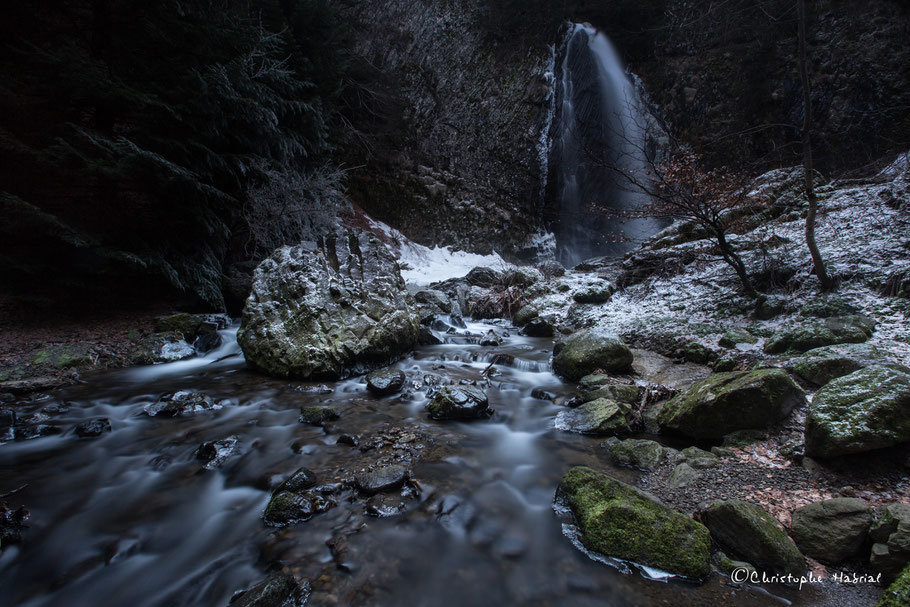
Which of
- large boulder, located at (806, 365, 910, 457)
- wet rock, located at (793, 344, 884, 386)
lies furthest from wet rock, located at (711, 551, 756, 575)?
wet rock, located at (793, 344, 884, 386)

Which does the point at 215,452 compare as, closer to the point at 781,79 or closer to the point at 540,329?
the point at 540,329

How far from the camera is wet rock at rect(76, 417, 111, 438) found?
321 centimetres

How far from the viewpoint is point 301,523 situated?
221cm

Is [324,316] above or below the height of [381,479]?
above

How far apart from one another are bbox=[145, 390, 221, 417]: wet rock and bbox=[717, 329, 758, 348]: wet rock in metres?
6.29

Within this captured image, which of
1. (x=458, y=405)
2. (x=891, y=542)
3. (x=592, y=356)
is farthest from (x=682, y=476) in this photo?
(x=592, y=356)

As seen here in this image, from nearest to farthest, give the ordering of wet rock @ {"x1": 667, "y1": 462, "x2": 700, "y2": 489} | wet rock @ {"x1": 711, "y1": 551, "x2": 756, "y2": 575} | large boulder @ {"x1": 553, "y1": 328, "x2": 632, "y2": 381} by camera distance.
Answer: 1. wet rock @ {"x1": 711, "y1": 551, "x2": 756, "y2": 575}
2. wet rock @ {"x1": 667, "y1": 462, "x2": 700, "y2": 489}
3. large boulder @ {"x1": 553, "y1": 328, "x2": 632, "y2": 381}

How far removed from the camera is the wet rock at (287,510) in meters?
2.23

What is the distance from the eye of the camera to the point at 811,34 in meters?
11.4

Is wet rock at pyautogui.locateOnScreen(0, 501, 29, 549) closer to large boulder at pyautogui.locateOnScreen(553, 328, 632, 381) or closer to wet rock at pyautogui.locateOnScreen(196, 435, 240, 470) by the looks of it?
wet rock at pyautogui.locateOnScreen(196, 435, 240, 470)

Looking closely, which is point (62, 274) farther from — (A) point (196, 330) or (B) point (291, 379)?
(B) point (291, 379)

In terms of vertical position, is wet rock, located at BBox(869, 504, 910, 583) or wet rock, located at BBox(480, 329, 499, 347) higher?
wet rock, located at BBox(480, 329, 499, 347)

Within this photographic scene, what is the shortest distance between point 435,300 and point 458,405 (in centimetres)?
576

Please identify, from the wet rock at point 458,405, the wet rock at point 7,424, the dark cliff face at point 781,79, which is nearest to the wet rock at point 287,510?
the wet rock at point 458,405
